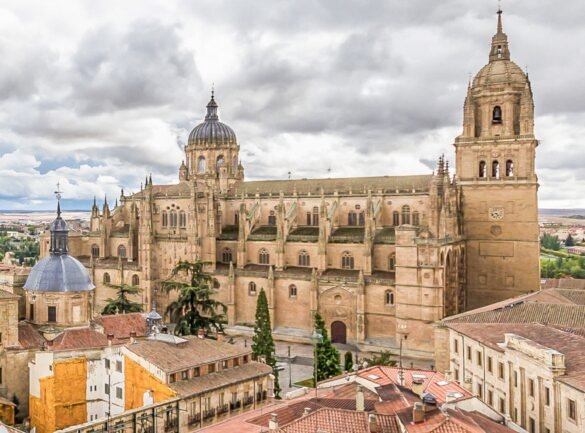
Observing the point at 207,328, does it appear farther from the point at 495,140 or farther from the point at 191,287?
the point at 495,140

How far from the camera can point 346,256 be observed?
67.8 m

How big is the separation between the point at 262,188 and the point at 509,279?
33.3m

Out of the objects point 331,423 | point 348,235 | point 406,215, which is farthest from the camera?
point 348,235

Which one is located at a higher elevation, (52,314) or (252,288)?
(52,314)

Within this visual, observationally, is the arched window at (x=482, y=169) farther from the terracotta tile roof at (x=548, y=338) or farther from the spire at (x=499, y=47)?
the terracotta tile roof at (x=548, y=338)

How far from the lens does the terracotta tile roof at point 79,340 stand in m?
40.9

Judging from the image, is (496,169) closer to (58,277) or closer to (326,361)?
(326,361)

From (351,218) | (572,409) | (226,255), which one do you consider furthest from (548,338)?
(226,255)

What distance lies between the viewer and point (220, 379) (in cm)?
3700

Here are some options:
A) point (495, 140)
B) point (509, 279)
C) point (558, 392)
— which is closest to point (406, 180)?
point (495, 140)

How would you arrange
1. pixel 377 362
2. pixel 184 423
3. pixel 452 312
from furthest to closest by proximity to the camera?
pixel 452 312 → pixel 377 362 → pixel 184 423

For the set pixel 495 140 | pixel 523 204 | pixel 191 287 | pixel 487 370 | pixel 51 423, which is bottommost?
pixel 51 423

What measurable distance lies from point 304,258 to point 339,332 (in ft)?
32.1

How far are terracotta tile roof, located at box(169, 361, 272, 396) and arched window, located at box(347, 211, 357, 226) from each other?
33.8 meters
